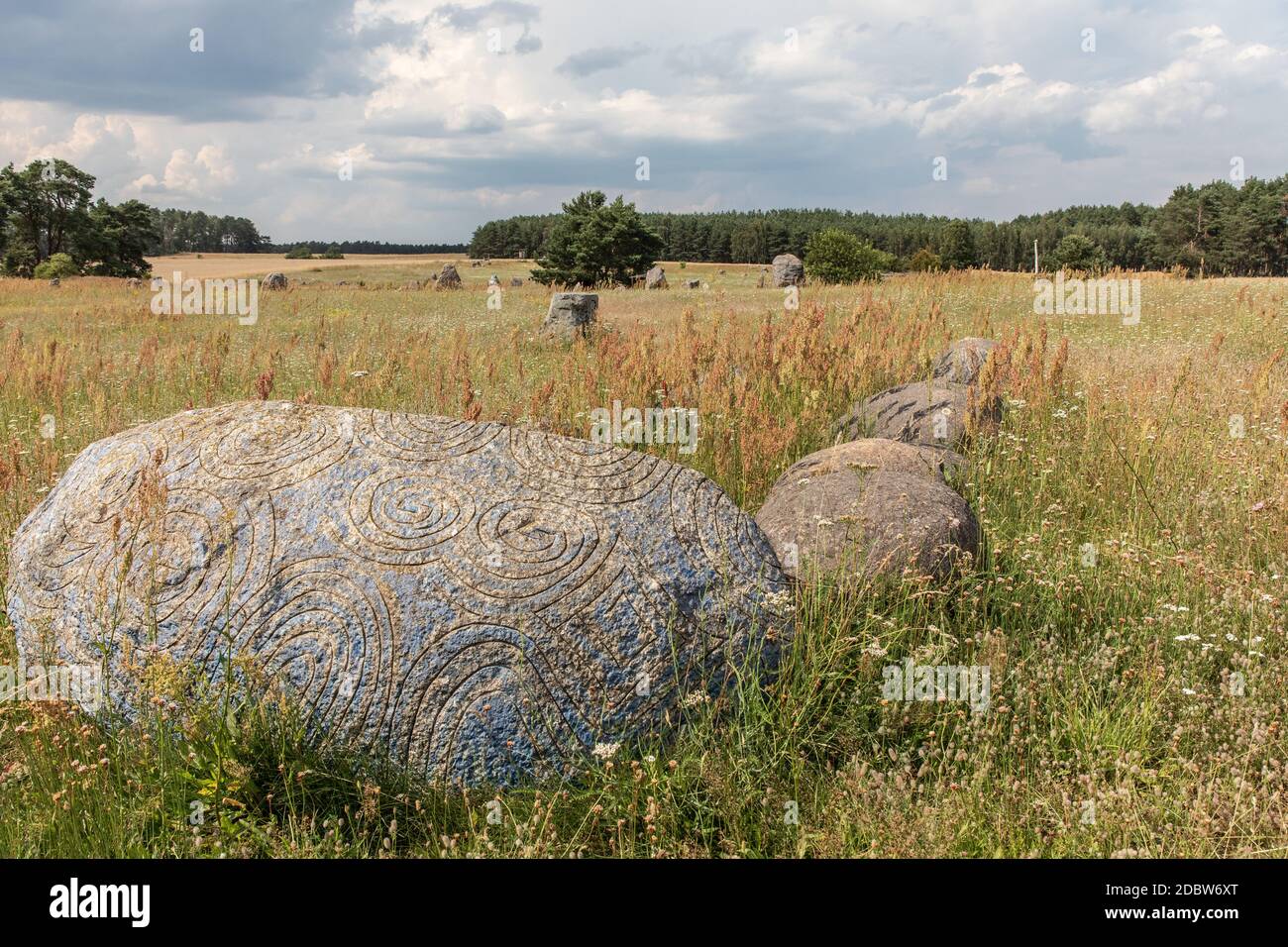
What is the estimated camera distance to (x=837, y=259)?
105 feet

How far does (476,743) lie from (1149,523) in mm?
4350

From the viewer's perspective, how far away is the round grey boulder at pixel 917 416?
602 cm

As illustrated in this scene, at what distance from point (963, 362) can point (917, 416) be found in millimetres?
1822

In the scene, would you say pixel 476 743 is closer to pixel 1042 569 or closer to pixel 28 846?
pixel 28 846

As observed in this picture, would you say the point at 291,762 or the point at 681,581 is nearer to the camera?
the point at 291,762

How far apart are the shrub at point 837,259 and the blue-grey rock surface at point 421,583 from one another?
1143 inches
